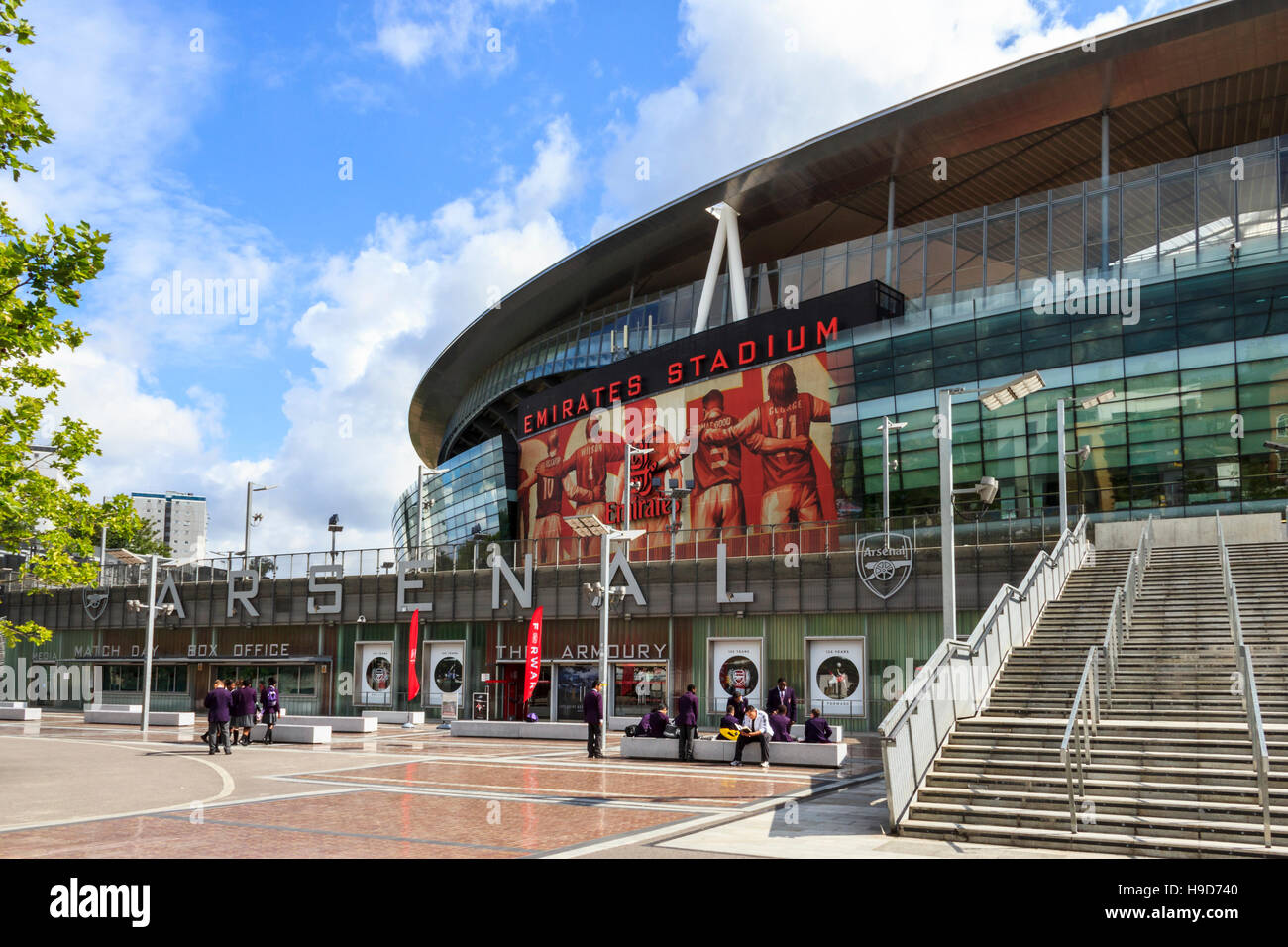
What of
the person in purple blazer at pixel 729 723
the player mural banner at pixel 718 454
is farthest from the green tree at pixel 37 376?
the player mural banner at pixel 718 454

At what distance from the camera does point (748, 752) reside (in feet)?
74.3

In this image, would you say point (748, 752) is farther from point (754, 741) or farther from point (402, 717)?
point (402, 717)

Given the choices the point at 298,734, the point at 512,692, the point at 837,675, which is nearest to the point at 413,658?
the point at 512,692

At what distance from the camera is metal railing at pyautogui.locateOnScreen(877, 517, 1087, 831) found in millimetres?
13281

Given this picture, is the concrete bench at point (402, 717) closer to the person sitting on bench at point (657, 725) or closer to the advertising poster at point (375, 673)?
the advertising poster at point (375, 673)

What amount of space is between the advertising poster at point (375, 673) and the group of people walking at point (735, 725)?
67.0 ft

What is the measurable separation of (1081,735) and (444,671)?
3166cm

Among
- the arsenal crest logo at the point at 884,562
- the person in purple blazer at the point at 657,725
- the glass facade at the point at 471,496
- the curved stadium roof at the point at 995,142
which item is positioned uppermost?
the curved stadium roof at the point at 995,142

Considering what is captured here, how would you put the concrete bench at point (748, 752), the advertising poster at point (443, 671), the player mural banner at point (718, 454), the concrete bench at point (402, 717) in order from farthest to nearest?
the player mural banner at point (718, 454) < the advertising poster at point (443, 671) < the concrete bench at point (402, 717) < the concrete bench at point (748, 752)

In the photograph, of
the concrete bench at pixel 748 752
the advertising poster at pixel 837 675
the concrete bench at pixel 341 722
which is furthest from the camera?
the advertising poster at pixel 837 675

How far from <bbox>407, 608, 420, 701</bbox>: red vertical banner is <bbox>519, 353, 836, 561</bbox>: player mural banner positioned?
20.1ft

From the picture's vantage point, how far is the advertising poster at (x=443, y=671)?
42.2 metres

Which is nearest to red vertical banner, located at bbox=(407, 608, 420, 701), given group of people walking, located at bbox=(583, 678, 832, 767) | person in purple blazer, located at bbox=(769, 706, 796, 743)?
group of people walking, located at bbox=(583, 678, 832, 767)
